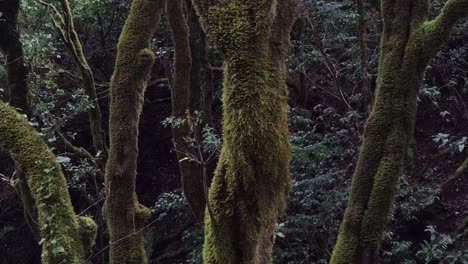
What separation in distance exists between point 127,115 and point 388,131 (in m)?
2.30

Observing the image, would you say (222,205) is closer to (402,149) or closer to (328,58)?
(402,149)

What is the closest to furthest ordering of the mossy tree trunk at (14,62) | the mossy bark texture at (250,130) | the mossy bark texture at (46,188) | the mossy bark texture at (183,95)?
1. the mossy bark texture at (250,130)
2. the mossy bark texture at (46,188)
3. the mossy tree trunk at (14,62)
4. the mossy bark texture at (183,95)

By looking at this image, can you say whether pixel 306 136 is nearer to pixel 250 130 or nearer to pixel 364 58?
pixel 364 58

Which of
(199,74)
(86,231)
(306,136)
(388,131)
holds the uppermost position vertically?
(199,74)

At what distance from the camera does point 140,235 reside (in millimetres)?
4199

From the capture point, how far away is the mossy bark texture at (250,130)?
1934mm

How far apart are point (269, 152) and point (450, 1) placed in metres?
3.05

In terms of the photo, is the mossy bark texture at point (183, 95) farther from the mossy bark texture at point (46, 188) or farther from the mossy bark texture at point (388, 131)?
the mossy bark texture at point (46, 188)

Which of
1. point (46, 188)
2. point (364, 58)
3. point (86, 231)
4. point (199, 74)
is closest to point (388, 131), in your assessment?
point (364, 58)

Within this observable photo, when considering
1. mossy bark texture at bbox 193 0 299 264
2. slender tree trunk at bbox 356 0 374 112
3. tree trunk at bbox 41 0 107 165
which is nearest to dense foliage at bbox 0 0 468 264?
slender tree trunk at bbox 356 0 374 112

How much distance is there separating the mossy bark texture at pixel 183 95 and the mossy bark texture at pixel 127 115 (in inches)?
82.9

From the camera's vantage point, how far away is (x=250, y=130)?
1956 millimetres

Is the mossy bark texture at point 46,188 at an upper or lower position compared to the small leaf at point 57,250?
upper

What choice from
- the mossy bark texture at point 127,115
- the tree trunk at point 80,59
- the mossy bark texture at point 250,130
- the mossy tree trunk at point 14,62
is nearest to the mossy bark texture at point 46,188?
the mossy bark texture at point 127,115
